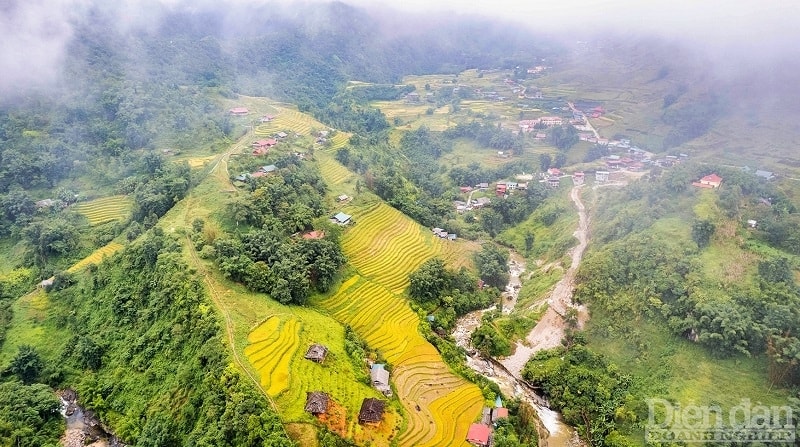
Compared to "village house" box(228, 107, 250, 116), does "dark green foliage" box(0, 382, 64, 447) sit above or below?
below

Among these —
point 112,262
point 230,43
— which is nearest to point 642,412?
point 112,262

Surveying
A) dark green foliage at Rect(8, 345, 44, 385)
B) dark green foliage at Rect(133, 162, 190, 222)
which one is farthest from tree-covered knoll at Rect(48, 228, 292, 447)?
dark green foliage at Rect(133, 162, 190, 222)

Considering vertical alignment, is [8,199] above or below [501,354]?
above

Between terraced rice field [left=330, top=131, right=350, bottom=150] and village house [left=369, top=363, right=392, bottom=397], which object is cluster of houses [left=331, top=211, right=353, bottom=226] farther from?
terraced rice field [left=330, top=131, right=350, bottom=150]

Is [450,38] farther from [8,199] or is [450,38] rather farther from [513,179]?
[8,199]

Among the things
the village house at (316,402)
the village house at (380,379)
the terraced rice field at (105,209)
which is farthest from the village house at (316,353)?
the terraced rice field at (105,209)

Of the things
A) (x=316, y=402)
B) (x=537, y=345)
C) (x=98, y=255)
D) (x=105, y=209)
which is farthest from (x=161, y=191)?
(x=537, y=345)

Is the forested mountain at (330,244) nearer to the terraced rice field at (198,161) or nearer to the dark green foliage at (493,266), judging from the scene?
the dark green foliage at (493,266)

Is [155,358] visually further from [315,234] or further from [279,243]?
[315,234]
